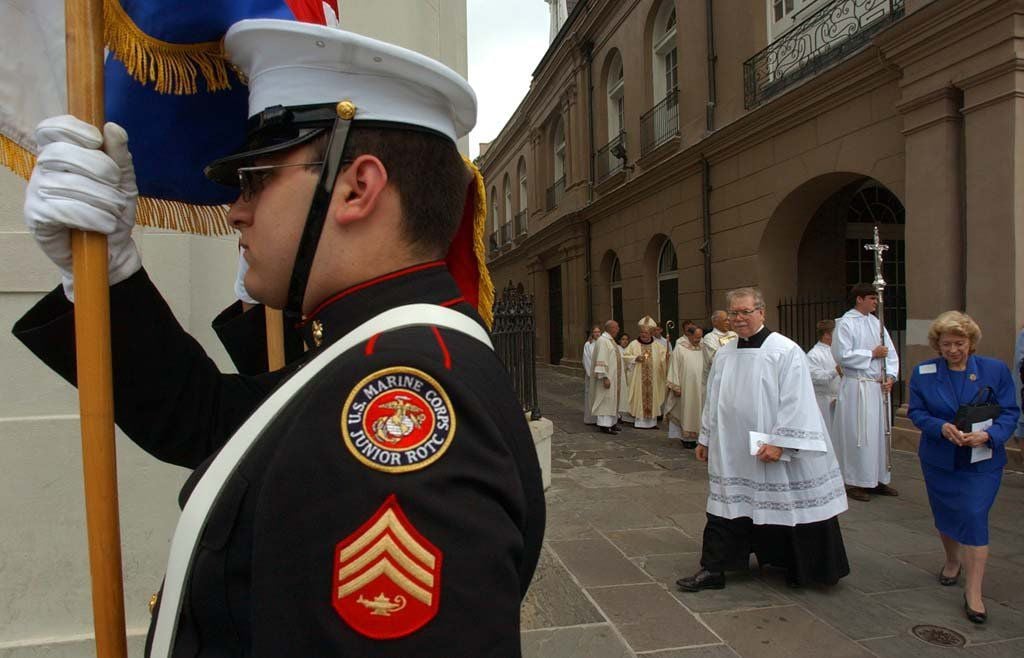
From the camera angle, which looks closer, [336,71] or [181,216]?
[336,71]

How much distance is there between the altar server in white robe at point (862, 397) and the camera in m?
6.44

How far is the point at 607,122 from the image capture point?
18.7m

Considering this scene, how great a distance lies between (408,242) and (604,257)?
60.3 feet

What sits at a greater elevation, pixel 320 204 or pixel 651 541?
pixel 320 204

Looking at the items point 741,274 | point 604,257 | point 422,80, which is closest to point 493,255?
point 604,257

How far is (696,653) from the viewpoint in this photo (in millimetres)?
3402

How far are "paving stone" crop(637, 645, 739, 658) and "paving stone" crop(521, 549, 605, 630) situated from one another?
1.25 feet

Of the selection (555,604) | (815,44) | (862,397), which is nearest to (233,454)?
(555,604)

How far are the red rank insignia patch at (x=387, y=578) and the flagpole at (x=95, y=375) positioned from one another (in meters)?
0.70

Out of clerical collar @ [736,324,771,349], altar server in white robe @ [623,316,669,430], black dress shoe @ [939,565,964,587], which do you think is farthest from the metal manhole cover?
altar server in white robe @ [623,316,669,430]

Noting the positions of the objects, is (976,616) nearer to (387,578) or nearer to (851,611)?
(851,611)

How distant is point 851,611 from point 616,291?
15.6 meters

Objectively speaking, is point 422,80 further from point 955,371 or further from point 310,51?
point 955,371

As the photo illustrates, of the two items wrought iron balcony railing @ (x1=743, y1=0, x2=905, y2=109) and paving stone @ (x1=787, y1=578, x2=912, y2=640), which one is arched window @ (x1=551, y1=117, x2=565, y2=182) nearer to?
wrought iron balcony railing @ (x1=743, y1=0, x2=905, y2=109)
